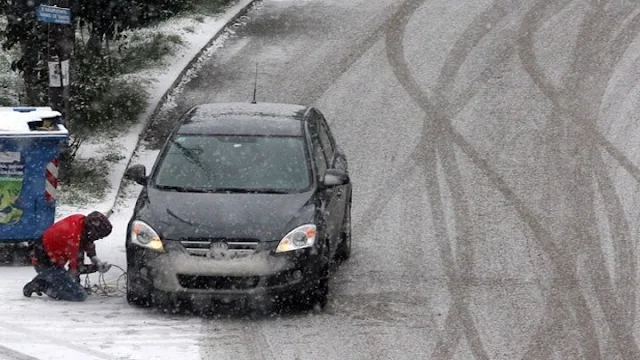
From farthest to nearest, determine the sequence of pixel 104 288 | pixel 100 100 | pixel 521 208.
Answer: pixel 100 100, pixel 521 208, pixel 104 288

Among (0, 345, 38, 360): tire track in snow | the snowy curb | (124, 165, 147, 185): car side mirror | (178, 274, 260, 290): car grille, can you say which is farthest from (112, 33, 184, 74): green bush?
(0, 345, 38, 360): tire track in snow

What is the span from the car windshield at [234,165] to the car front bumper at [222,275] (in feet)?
3.35

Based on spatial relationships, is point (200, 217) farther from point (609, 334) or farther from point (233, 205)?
point (609, 334)

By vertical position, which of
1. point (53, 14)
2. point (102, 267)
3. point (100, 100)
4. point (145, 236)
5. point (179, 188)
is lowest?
point (100, 100)

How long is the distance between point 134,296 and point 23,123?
242cm

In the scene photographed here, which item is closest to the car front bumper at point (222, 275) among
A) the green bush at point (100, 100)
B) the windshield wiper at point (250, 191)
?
the windshield wiper at point (250, 191)

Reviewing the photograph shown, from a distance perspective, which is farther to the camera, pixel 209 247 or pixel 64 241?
pixel 64 241

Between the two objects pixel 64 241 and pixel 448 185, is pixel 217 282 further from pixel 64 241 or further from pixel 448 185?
pixel 448 185

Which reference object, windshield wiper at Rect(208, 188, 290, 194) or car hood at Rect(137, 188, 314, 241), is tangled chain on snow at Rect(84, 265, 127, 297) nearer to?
car hood at Rect(137, 188, 314, 241)

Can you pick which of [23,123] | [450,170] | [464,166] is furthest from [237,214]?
[464,166]

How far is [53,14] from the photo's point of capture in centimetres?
1358

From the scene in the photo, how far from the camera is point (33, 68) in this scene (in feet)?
56.3

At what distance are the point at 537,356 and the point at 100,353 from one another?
3.31 metres

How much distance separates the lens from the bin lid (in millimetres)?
12703
